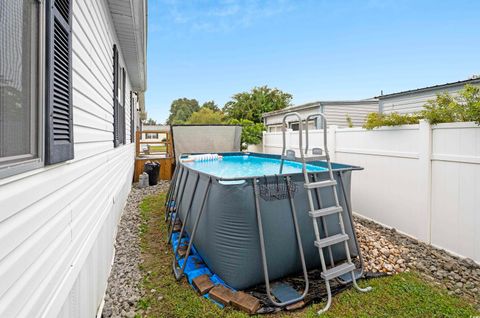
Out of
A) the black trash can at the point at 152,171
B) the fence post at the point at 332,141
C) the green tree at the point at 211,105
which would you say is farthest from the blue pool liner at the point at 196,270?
the green tree at the point at 211,105

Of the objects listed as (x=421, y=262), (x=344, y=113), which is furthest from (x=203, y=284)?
(x=344, y=113)

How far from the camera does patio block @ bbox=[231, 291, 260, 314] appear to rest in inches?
99.5

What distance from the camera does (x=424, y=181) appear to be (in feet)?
12.7

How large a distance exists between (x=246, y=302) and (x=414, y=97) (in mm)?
8230

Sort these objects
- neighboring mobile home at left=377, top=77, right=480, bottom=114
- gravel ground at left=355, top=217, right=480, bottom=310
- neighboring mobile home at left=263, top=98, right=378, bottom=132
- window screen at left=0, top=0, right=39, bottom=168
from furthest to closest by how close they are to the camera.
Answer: neighboring mobile home at left=263, top=98, right=378, bottom=132 < neighboring mobile home at left=377, top=77, right=480, bottom=114 < gravel ground at left=355, top=217, right=480, bottom=310 < window screen at left=0, top=0, right=39, bottom=168

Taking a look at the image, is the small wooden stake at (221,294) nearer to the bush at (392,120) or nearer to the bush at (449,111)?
the bush at (449,111)

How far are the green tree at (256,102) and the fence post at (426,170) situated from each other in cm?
2073

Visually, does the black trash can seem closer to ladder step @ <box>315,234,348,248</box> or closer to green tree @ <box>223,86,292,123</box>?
ladder step @ <box>315,234,348,248</box>

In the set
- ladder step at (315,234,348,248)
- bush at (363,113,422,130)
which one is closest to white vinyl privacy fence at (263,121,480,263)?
bush at (363,113,422,130)

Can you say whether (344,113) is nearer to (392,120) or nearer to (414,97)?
(414,97)

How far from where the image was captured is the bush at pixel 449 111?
3.23 m

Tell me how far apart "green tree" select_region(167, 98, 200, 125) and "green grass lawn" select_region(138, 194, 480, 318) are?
50.7 metres

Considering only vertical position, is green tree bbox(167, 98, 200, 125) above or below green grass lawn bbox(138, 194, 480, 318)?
above

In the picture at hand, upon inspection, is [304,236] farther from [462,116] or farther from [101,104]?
[101,104]
